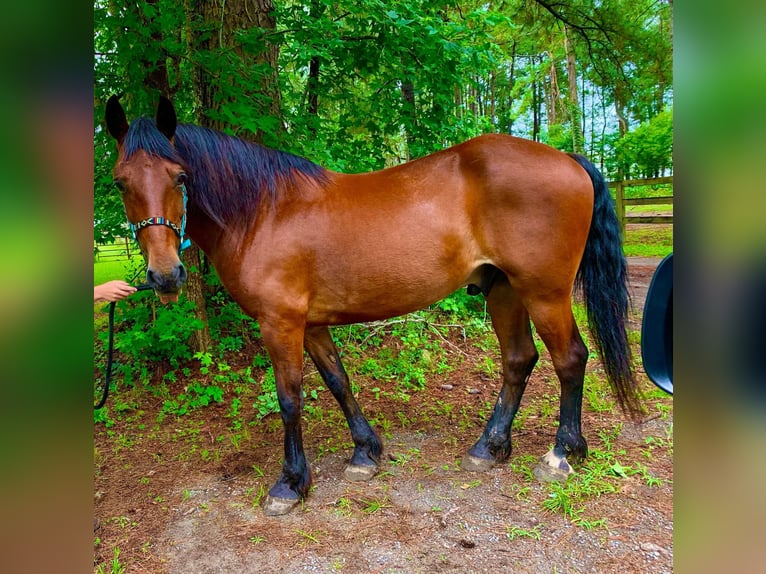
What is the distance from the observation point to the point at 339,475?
279 cm

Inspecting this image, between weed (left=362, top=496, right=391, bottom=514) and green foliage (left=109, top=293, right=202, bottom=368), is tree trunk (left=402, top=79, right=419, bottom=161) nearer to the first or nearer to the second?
green foliage (left=109, top=293, right=202, bottom=368)

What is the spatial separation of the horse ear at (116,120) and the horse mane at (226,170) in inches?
4.7

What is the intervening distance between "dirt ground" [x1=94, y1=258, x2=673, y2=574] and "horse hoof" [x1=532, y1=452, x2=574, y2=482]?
0.07 meters

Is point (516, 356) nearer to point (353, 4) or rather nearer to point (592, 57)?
point (353, 4)

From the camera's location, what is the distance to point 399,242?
2.54m

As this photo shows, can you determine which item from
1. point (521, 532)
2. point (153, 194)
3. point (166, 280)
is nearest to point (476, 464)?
point (521, 532)

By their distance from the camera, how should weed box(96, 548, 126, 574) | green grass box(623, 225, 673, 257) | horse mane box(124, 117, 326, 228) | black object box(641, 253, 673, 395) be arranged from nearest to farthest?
black object box(641, 253, 673, 395) → weed box(96, 548, 126, 574) → horse mane box(124, 117, 326, 228) → green grass box(623, 225, 673, 257)

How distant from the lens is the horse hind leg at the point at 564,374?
2.62 meters

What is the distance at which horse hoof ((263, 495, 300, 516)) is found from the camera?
241cm

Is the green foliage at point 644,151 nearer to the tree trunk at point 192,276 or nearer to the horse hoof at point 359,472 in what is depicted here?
the tree trunk at point 192,276

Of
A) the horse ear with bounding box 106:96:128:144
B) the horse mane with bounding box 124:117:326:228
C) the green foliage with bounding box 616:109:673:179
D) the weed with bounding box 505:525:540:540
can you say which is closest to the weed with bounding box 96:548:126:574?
the horse mane with bounding box 124:117:326:228
